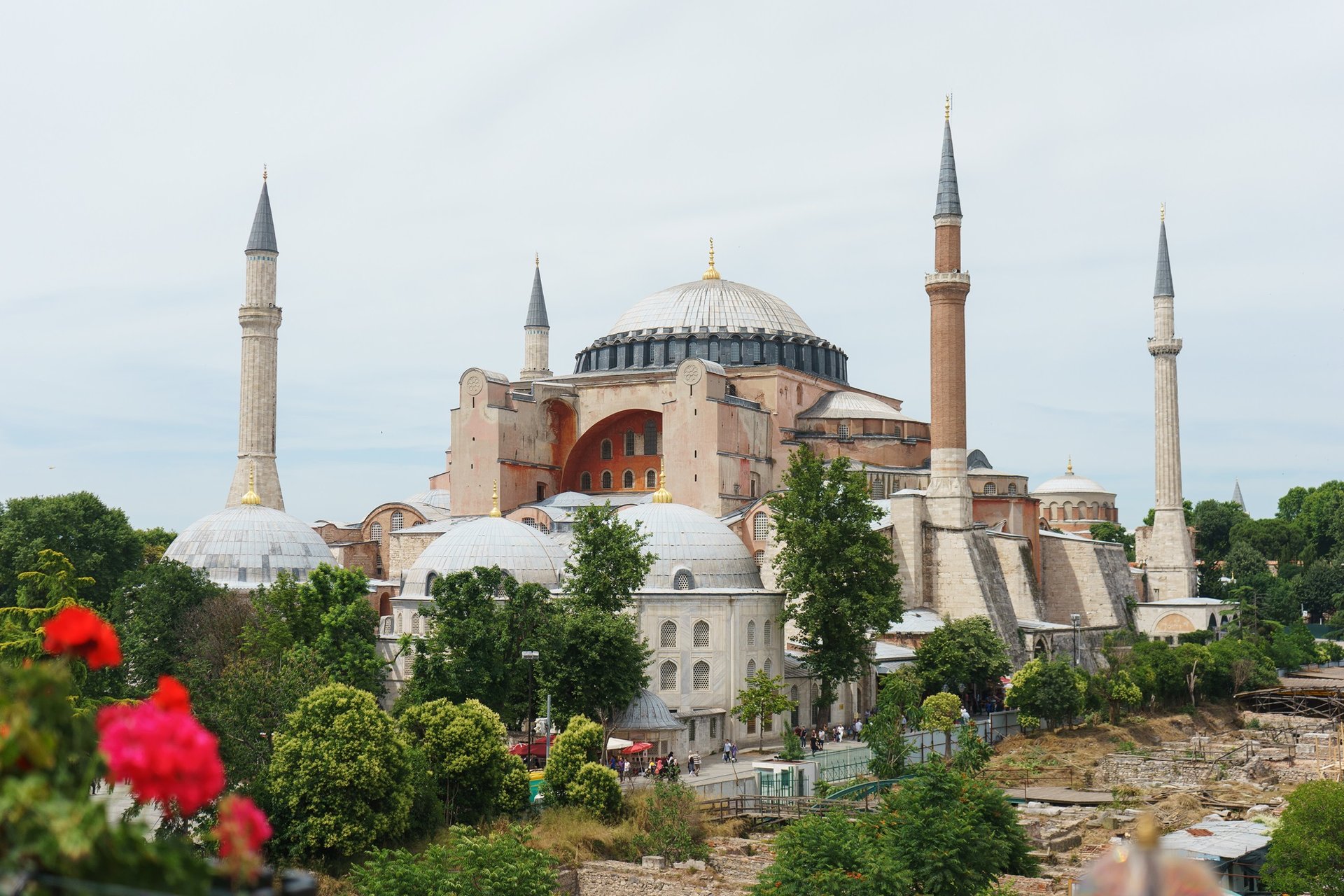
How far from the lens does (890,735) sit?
987 inches

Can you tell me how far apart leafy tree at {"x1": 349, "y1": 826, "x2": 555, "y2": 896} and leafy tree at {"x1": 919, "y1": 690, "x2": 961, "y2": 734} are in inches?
507

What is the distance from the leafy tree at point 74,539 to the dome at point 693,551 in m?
12.8

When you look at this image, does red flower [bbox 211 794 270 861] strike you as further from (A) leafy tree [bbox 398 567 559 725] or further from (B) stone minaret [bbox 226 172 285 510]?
(B) stone minaret [bbox 226 172 285 510]

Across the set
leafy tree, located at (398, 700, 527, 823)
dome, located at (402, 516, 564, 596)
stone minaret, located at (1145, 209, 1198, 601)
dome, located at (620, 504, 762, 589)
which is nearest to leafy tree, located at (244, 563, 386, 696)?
dome, located at (402, 516, 564, 596)

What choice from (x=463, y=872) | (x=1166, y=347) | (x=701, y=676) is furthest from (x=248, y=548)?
(x=1166, y=347)

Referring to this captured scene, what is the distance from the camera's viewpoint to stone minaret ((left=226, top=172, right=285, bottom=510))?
122 ft

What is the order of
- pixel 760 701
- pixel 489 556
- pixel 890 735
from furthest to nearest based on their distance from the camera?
pixel 489 556, pixel 760 701, pixel 890 735

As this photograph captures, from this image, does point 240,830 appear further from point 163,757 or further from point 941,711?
point 941,711

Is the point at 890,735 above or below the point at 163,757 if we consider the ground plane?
below

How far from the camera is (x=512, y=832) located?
17359 millimetres

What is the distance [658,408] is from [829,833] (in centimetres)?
2434

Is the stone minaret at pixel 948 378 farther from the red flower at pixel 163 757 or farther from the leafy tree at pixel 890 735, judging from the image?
the red flower at pixel 163 757

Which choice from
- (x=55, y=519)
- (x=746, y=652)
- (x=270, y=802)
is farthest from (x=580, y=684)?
(x=55, y=519)

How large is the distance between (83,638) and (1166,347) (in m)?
49.0
